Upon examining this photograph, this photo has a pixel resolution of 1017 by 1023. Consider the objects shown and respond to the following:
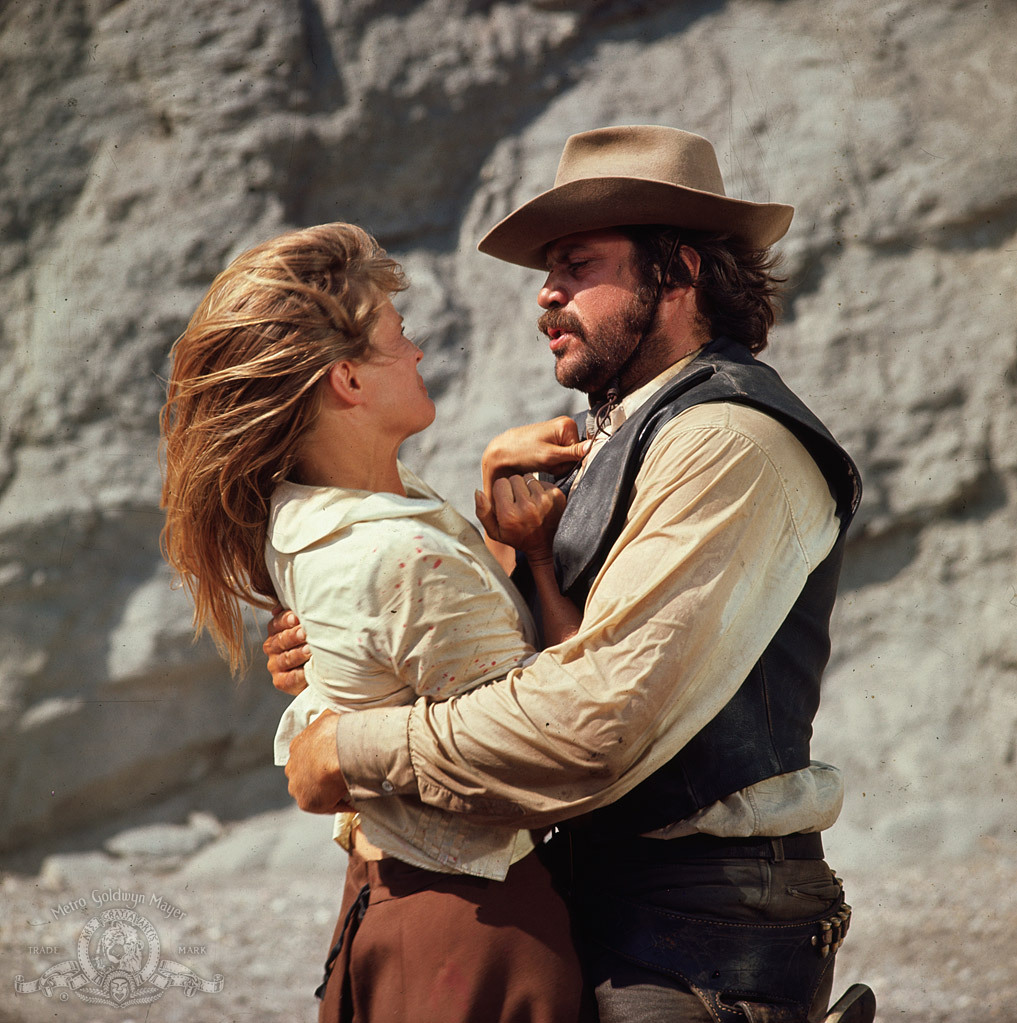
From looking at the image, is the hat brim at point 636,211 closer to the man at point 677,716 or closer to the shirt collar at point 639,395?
the man at point 677,716

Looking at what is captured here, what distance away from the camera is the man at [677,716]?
4.57 feet

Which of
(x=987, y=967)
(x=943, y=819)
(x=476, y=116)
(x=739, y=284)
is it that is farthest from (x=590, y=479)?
(x=476, y=116)

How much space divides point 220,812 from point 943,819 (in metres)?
3.34

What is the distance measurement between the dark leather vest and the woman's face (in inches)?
12.8

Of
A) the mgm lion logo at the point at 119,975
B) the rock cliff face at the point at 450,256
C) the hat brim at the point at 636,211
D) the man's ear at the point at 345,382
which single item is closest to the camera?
the man's ear at the point at 345,382

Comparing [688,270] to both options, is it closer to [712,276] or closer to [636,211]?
[712,276]

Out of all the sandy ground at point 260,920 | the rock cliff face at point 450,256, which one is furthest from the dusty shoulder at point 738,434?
the rock cliff face at point 450,256

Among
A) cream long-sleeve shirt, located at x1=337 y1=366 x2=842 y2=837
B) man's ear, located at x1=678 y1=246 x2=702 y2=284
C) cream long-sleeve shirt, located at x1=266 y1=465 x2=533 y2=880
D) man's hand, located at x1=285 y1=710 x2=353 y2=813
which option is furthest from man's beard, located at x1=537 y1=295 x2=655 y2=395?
man's hand, located at x1=285 y1=710 x2=353 y2=813

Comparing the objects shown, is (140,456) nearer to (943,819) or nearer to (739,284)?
(739,284)

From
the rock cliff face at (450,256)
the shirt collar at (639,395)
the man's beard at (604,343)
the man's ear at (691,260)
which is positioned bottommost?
the rock cliff face at (450,256)

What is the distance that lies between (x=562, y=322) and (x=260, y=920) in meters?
3.47

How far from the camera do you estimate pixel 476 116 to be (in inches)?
198

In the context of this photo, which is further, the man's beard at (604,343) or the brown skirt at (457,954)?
the man's beard at (604,343)

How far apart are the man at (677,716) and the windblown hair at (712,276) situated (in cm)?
7
